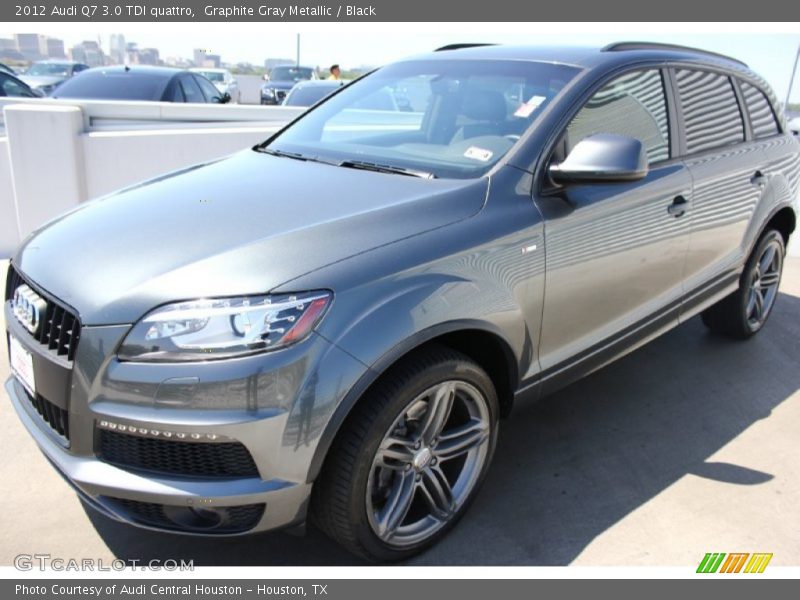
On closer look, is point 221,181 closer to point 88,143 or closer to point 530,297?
point 530,297

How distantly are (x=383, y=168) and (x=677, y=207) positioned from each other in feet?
4.90

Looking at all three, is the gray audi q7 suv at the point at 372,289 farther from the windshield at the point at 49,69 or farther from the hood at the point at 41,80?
the windshield at the point at 49,69

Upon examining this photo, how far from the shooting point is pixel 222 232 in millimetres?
2367

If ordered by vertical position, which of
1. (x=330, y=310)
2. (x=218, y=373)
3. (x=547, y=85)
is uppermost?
(x=547, y=85)

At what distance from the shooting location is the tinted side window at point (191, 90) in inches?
337

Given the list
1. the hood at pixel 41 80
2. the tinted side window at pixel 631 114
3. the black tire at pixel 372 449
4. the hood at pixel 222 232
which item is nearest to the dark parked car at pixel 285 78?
the hood at pixel 41 80

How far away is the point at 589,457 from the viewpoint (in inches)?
132

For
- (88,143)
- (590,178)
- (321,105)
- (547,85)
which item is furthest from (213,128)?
(590,178)

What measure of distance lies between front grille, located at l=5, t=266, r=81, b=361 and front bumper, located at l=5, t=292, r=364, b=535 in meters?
0.05

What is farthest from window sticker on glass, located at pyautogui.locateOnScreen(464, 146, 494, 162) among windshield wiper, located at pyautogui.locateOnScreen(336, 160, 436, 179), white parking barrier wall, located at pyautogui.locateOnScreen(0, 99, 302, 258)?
white parking barrier wall, located at pyautogui.locateOnScreen(0, 99, 302, 258)

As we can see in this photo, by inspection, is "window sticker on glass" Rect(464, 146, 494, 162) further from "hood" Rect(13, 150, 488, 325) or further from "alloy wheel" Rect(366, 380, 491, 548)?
"alloy wheel" Rect(366, 380, 491, 548)

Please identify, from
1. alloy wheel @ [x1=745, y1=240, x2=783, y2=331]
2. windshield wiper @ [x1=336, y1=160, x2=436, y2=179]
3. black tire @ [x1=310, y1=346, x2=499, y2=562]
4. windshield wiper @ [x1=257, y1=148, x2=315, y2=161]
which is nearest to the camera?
black tire @ [x1=310, y1=346, x2=499, y2=562]

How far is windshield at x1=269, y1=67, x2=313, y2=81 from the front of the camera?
22.5m

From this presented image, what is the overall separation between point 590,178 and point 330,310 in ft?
4.06
